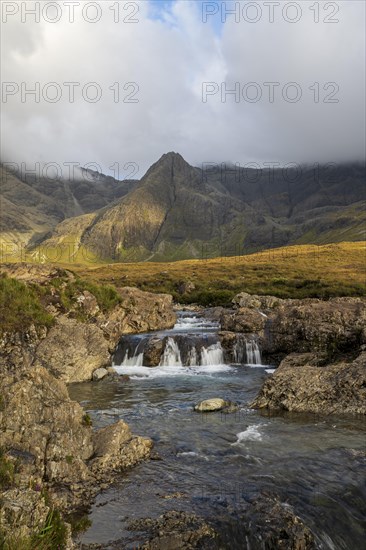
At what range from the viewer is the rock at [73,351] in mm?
31391

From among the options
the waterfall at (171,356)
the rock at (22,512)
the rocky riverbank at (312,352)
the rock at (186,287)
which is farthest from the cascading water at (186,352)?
the rock at (186,287)

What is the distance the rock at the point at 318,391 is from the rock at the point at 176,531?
12201mm

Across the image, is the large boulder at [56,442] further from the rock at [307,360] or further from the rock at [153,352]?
the rock at [153,352]

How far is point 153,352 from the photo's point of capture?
40.0 m

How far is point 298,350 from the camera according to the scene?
35781 millimetres

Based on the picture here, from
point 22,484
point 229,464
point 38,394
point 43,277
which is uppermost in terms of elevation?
point 43,277

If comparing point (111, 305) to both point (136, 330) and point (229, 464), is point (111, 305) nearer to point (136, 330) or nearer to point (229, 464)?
point (136, 330)

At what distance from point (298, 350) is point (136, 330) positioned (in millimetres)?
21934

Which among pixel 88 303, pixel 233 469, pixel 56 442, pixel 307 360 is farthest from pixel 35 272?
pixel 233 469

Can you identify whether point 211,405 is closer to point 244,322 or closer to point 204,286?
point 244,322

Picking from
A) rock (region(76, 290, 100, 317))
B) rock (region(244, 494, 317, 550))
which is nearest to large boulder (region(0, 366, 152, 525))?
rock (region(244, 494, 317, 550))

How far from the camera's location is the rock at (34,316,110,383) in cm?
3139

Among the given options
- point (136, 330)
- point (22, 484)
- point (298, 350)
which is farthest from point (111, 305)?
point (22, 484)

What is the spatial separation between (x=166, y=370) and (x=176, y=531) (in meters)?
25.6
